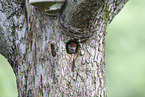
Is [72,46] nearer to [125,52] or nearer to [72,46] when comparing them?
[72,46]

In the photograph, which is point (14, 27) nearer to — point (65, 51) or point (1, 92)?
point (65, 51)

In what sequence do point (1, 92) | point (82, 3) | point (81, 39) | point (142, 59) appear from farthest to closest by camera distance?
point (142, 59) < point (1, 92) < point (81, 39) < point (82, 3)

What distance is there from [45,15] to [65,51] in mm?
297

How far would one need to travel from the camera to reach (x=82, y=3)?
192 cm

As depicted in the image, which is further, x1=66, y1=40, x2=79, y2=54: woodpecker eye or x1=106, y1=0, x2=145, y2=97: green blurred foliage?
x1=106, y1=0, x2=145, y2=97: green blurred foliage

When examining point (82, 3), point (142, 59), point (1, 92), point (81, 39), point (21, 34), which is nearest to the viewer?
point (82, 3)

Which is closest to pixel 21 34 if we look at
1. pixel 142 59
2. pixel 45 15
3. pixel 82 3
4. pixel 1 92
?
pixel 45 15

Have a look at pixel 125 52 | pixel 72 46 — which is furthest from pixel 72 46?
pixel 125 52

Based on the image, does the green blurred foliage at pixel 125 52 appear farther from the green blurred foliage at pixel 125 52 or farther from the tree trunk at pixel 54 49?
the tree trunk at pixel 54 49

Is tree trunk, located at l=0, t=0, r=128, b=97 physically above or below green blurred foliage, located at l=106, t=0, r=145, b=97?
above

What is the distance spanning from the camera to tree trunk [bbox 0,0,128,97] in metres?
2.16

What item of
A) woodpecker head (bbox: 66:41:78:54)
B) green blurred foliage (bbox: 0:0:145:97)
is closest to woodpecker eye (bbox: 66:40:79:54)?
woodpecker head (bbox: 66:41:78:54)

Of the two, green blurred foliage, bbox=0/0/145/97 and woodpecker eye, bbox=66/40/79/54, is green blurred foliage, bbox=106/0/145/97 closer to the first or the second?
green blurred foliage, bbox=0/0/145/97

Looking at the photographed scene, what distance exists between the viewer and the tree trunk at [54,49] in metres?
2.16
